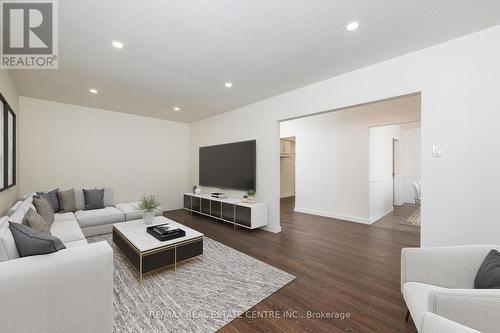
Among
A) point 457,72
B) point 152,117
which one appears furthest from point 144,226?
point 457,72

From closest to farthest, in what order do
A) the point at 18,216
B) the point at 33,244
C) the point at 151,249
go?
the point at 33,244
the point at 18,216
the point at 151,249

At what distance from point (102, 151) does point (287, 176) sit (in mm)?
6467

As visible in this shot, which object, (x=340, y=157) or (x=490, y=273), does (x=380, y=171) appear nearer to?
(x=340, y=157)

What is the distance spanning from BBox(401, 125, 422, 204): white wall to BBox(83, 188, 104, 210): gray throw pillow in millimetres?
8870

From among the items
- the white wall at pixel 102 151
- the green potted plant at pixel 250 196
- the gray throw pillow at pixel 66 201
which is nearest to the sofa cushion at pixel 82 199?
the gray throw pillow at pixel 66 201

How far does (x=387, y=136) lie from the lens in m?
5.85

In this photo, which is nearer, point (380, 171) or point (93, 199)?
point (93, 199)

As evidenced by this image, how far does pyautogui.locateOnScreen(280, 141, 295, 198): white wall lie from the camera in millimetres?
8596

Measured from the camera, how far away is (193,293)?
209 cm

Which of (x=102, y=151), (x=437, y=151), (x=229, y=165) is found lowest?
(x=229, y=165)

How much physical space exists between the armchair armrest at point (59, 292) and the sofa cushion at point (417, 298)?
6.83 feet

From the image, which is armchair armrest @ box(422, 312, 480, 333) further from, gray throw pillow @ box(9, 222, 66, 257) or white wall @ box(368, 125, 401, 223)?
white wall @ box(368, 125, 401, 223)

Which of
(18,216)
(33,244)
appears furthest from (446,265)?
(18,216)

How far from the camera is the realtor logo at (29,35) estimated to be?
70.6 inches
